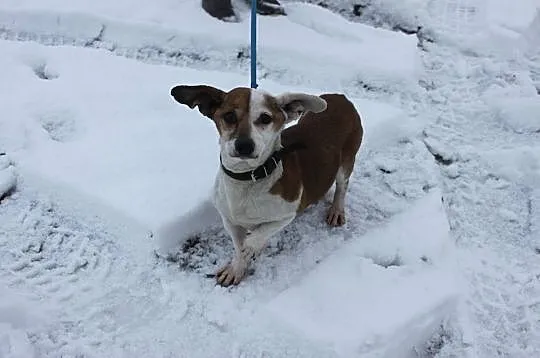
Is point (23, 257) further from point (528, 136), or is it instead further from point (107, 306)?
point (528, 136)

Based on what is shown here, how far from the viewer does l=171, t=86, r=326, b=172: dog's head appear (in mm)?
2439

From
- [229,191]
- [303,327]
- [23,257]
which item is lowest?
[23,257]

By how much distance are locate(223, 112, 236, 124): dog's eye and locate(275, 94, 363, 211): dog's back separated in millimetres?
395

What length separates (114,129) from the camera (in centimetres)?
382

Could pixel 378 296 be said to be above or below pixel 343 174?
below

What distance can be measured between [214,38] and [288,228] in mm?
1997

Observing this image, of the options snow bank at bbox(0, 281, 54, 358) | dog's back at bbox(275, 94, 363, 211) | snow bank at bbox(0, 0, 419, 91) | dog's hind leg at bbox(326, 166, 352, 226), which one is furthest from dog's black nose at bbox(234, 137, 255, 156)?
snow bank at bbox(0, 0, 419, 91)

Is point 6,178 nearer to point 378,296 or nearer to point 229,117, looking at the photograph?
point 229,117

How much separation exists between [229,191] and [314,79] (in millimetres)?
1984

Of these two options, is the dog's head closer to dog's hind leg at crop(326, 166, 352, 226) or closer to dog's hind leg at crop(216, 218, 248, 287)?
dog's hind leg at crop(216, 218, 248, 287)

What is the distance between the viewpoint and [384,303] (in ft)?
9.41

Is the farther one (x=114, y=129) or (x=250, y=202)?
(x=114, y=129)

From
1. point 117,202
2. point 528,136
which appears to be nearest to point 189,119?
point 117,202

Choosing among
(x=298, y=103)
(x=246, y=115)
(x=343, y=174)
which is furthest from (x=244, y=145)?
(x=343, y=174)
